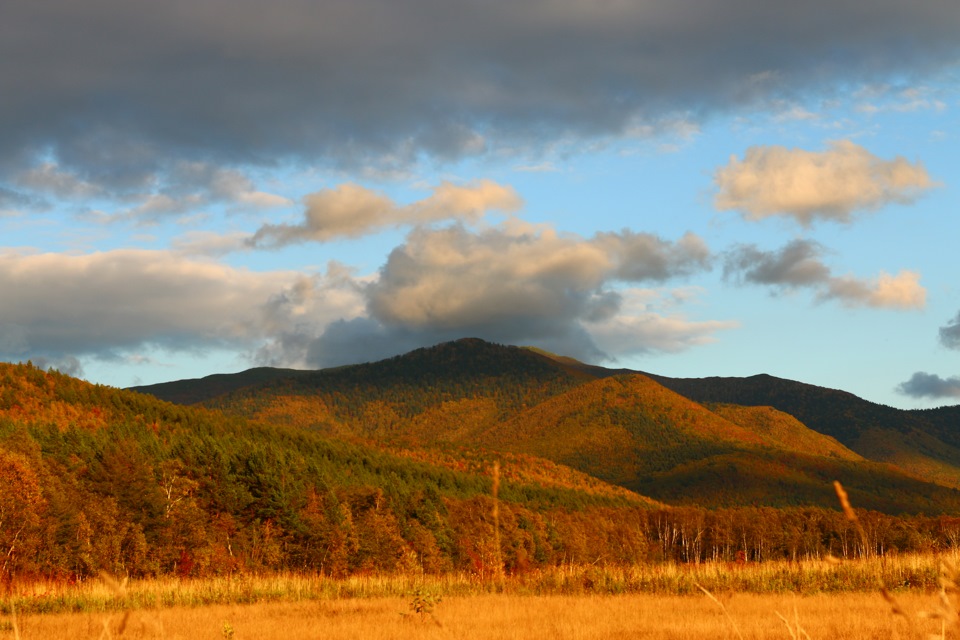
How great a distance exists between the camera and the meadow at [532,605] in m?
20.8

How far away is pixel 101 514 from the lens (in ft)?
212

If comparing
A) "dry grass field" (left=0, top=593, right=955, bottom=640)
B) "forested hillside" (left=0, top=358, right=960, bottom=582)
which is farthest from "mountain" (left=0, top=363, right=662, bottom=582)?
"dry grass field" (left=0, top=593, right=955, bottom=640)

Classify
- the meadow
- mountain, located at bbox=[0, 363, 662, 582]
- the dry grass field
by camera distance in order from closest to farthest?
the dry grass field → the meadow → mountain, located at bbox=[0, 363, 662, 582]

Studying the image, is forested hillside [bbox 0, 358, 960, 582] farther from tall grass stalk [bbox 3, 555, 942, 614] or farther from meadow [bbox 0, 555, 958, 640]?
tall grass stalk [bbox 3, 555, 942, 614]

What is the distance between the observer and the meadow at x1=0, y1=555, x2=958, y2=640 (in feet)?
68.2

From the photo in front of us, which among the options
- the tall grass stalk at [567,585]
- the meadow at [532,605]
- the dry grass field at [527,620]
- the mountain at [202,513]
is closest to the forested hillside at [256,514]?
the mountain at [202,513]

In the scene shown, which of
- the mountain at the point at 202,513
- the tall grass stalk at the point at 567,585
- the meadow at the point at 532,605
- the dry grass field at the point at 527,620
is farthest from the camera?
the mountain at the point at 202,513

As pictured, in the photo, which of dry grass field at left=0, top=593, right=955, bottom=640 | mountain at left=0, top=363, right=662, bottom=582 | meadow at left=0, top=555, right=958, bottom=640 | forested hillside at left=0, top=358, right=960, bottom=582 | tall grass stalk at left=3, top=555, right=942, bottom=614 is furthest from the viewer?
forested hillside at left=0, top=358, right=960, bottom=582

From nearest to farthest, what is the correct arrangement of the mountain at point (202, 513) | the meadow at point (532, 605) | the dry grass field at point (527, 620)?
1. the dry grass field at point (527, 620)
2. the meadow at point (532, 605)
3. the mountain at point (202, 513)

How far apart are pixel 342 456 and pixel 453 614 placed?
5273 inches

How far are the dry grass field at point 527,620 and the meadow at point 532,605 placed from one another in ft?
0.17

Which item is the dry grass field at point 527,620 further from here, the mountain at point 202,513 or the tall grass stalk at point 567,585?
the mountain at point 202,513

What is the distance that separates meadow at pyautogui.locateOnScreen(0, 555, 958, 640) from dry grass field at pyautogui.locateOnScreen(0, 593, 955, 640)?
5 cm

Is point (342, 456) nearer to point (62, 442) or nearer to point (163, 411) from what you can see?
point (163, 411)
